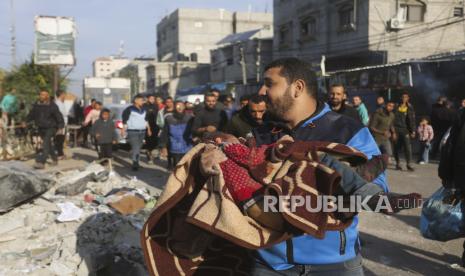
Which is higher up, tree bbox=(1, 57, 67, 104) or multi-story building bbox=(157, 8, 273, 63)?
multi-story building bbox=(157, 8, 273, 63)

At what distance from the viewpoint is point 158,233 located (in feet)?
7.60

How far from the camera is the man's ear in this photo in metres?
2.23

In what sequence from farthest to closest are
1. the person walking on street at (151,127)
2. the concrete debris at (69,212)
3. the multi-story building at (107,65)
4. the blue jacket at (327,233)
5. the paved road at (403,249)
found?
the multi-story building at (107,65) < the person walking on street at (151,127) < the concrete debris at (69,212) < the paved road at (403,249) < the blue jacket at (327,233)

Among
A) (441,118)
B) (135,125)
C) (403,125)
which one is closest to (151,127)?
(135,125)

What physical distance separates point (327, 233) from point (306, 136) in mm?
441

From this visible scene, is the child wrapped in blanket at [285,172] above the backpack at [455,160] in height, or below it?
above

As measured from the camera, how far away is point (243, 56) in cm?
3484

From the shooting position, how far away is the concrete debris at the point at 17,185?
5637mm

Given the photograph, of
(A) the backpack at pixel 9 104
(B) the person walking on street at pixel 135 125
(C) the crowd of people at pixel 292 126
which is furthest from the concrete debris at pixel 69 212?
(A) the backpack at pixel 9 104

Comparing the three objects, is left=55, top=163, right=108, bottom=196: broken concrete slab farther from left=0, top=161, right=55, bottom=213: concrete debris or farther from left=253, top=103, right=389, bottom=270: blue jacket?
left=253, top=103, right=389, bottom=270: blue jacket

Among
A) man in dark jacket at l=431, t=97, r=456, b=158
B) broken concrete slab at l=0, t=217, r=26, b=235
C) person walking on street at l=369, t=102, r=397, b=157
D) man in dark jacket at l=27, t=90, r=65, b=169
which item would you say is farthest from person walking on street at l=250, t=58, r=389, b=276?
man in dark jacket at l=431, t=97, r=456, b=158

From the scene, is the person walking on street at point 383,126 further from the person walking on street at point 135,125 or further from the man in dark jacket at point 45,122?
the man in dark jacket at point 45,122

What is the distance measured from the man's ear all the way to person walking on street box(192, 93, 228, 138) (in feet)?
17.5

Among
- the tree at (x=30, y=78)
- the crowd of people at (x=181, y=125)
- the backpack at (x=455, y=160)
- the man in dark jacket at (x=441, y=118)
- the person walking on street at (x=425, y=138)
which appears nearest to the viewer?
the backpack at (x=455, y=160)
